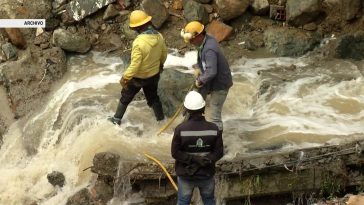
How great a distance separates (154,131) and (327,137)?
2.60 m

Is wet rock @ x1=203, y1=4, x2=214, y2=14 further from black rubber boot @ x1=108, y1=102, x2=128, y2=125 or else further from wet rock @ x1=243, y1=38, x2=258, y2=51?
black rubber boot @ x1=108, y1=102, x2=128, y2=125

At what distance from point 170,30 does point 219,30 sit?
1.00m

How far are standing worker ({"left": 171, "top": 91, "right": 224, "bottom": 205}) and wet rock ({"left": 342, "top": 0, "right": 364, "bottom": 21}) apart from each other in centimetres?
589

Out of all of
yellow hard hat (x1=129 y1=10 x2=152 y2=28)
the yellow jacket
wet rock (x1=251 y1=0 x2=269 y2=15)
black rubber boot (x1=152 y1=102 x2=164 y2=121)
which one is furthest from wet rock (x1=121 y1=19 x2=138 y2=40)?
yellow hard hat (x1=129 y1=10 x2=152 y2=28)

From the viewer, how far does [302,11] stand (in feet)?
34.6

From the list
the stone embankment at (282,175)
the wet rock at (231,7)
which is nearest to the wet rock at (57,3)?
the wet rock at (231,7)

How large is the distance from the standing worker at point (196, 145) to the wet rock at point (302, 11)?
5.52 meters

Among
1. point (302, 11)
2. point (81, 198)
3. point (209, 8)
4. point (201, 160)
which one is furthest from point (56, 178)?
point (302, 11)

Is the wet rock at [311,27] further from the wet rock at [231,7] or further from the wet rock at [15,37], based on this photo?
the wet rock at [15,37]

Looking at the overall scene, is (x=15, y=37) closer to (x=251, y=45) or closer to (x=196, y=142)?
(x=251, y=45)

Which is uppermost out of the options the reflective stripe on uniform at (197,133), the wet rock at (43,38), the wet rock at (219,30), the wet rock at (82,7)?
the reflective stripe on uniform at (197,133)

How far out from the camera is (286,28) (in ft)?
35.3

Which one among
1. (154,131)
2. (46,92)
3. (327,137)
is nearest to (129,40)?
(46,92)

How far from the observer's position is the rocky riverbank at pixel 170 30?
10188 mm
